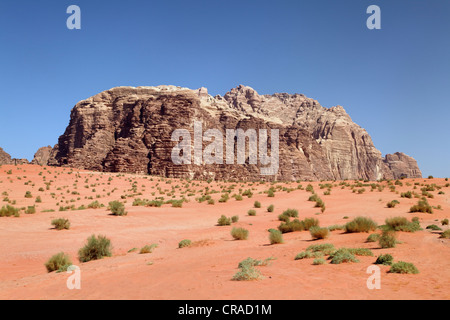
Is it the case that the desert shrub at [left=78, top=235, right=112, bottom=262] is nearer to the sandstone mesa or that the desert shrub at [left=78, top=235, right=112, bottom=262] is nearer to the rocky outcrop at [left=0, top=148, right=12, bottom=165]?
the sandstone mesa

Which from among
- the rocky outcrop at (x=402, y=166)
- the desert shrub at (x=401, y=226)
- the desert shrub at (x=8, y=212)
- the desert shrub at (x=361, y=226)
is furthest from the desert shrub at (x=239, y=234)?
the rocky outcrop at (x=402, y=166)

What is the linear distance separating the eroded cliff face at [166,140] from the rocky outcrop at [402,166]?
32915mm

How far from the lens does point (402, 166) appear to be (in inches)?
6004

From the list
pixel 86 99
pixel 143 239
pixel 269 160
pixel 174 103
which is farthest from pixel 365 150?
pixel 143 239

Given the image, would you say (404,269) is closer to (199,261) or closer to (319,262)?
(319,262)

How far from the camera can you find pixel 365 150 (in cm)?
13175

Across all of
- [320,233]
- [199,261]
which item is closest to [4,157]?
[199,261]

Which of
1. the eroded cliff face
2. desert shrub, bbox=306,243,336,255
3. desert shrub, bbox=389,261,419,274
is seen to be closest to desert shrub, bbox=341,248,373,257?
desert shrub, bbox=306,243,336,255

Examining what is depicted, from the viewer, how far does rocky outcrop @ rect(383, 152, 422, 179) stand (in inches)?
5890

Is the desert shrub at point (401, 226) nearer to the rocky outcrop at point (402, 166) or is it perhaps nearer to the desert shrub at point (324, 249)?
the desert shrub at point (324, 249)

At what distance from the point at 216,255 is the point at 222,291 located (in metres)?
3.96

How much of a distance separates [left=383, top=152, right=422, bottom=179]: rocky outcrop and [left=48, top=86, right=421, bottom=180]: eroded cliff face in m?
32.9

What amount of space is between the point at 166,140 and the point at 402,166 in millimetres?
139573
